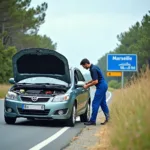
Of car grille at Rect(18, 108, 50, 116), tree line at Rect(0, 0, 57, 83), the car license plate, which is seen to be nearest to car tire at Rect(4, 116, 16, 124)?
car grille at Rect(18, 108, 50, 116)

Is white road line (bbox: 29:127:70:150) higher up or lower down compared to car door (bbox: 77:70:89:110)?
lower down

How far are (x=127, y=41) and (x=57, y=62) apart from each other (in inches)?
4160

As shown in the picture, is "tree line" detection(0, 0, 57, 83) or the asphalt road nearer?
the asphalt road

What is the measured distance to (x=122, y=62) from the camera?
29672 mm

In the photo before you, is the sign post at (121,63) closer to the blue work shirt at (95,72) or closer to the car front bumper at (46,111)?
the blue work shirt at (95,72)

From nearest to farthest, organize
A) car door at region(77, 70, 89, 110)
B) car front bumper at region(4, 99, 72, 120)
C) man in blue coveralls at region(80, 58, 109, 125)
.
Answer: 1. car front bumper at region(4, 99, 72, 120)
2. man in blue coveralls at region(80, 58, 109, 125)
3. car door at region(77, 70, 89, 110)

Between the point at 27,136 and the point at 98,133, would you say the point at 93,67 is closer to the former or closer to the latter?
the point at 98,133

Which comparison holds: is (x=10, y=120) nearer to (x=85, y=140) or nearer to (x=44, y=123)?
(x=44, y=123)

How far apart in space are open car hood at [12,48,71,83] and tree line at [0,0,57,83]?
133 ft

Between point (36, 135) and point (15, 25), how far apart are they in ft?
169

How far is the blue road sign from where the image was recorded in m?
29.3

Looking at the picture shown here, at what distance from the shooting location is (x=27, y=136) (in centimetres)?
1134

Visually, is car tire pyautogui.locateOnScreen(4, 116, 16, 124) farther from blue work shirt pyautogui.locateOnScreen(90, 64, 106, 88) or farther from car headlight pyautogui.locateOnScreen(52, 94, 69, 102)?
blue work shirt pyautogui.locateOnScreen(90, 64, 106, 88)

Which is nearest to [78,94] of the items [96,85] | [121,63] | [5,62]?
[96,85]
